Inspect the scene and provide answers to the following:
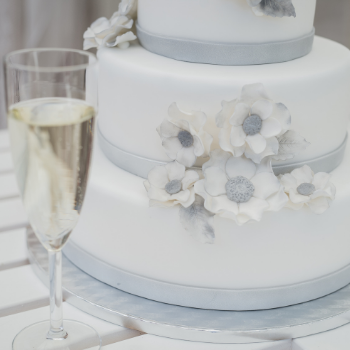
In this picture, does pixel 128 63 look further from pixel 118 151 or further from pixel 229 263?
pixel 229 263

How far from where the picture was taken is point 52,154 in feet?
1.80

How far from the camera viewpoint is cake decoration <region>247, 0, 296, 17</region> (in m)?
Answer: 0.71

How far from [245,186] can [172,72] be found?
19 centimetres

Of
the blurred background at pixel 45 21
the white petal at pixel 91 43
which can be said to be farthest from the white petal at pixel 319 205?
the blurred background at pixel 45 21

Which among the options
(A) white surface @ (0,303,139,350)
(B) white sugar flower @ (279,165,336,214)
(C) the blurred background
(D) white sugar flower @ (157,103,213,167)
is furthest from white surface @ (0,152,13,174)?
(C) the blurred background

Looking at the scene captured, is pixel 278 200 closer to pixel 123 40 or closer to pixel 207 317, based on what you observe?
pixel 207 317

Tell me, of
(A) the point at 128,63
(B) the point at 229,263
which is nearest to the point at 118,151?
(A) the point at 128,63

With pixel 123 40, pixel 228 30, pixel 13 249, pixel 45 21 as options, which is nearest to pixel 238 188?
pixel 228 30

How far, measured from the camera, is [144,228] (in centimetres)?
75

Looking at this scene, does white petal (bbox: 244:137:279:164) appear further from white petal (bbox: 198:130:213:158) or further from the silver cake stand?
the silver cake stand

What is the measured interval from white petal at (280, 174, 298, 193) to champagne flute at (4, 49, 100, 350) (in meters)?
0.27

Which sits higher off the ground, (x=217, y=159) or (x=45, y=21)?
(x=217, y=159)

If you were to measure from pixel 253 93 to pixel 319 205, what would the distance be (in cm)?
18

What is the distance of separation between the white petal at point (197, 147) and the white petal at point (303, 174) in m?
0.14
